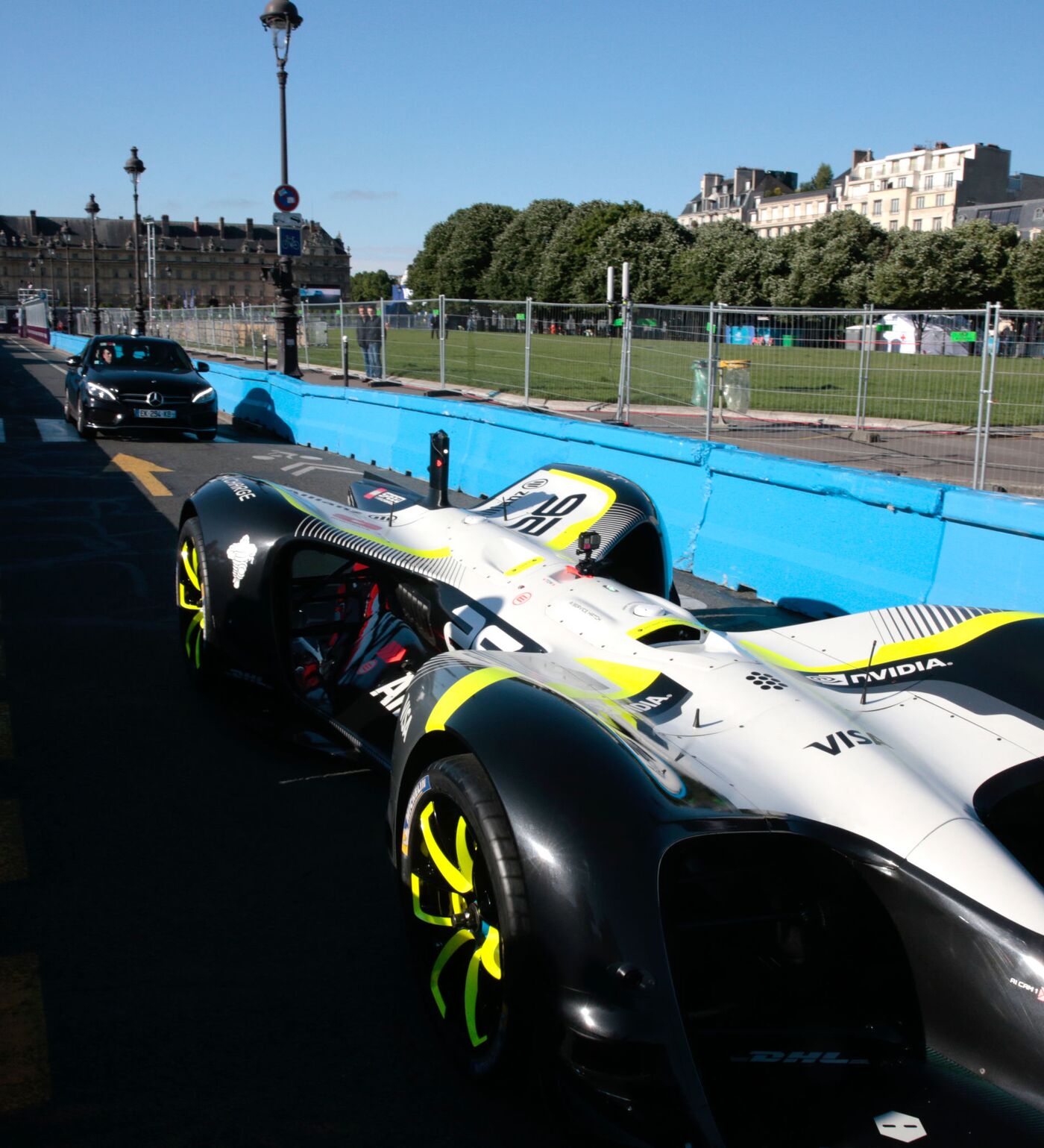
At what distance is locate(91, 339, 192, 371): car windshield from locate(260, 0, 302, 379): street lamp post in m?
2.31

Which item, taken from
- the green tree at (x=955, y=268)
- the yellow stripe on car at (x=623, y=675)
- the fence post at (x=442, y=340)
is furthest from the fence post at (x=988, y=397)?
the green tree at (x=955, y=268)

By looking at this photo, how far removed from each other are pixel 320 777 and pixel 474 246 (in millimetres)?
113833

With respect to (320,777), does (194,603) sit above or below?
above

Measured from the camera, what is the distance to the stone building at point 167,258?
159375mm

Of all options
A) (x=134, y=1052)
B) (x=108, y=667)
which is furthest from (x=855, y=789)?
(x=108, y=667)

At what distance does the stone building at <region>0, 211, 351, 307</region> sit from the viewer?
→ 15938cm

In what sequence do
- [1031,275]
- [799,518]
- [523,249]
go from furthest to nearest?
1. [523,249]
2. [1031,275]
3. [799,518]

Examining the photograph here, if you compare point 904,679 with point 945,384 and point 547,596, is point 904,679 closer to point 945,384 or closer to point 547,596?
point 547,596

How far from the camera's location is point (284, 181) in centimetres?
1944

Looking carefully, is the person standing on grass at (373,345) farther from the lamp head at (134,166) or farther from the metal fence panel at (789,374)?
the lamp head at (134,166)

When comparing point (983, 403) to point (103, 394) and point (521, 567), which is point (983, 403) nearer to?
point (521, 567)

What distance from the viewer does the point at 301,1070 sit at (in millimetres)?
2482

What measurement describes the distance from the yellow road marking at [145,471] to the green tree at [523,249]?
298 ft

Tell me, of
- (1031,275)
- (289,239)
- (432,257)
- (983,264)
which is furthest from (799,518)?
(432,257)
